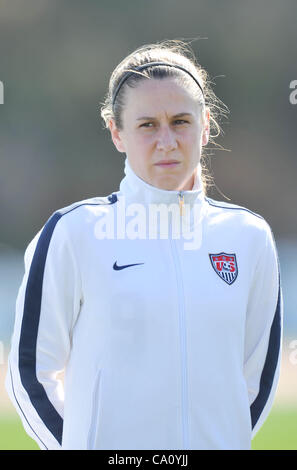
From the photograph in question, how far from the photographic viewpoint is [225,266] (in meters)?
1.66

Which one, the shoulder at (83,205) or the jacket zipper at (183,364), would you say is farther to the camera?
the shoulder at (83,205)

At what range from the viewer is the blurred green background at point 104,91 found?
1042 centimetres

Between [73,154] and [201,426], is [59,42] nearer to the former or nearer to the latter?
[73,154]

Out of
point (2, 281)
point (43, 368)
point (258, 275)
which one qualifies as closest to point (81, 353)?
point (43, 368)

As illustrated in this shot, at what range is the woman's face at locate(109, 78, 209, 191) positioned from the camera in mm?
1652

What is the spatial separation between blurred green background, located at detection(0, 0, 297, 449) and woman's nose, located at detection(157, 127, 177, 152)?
27.3 ft

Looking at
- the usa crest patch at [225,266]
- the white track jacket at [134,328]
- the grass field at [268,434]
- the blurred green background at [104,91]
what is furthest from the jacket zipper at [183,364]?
the blurred green background at [104,91]

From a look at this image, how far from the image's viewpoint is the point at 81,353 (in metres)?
1.57

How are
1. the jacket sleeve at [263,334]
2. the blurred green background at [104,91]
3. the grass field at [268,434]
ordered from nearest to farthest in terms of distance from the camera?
1. the jacket sleeve at [263,334]
2. the grass field at [268,434]
3. the blurred green background at [104,91]

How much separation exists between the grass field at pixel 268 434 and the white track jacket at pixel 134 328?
88.3 inches

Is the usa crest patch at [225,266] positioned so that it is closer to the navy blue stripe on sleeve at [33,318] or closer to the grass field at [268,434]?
the navy blue stripe on sleeve at [33,318]
